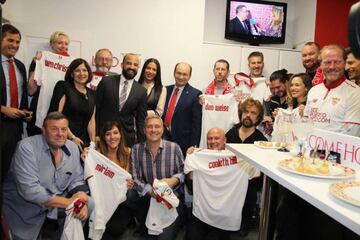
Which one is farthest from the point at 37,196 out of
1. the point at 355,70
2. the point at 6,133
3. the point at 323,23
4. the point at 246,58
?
the point at 323,23

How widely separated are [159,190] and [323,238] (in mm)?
1203

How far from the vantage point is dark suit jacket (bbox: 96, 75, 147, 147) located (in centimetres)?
291

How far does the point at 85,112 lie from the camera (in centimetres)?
281

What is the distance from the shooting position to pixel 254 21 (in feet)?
15.3

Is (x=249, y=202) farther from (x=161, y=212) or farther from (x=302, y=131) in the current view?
(x=302, y=131)

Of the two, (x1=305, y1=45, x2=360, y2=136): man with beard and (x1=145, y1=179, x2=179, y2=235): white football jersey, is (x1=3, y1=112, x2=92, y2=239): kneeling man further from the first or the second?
(x1=305, y1=45, x2=360, y2=136): man with beard

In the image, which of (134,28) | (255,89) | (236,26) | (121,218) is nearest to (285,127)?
(121,218)

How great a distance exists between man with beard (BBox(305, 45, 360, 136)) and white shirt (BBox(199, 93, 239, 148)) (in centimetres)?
150

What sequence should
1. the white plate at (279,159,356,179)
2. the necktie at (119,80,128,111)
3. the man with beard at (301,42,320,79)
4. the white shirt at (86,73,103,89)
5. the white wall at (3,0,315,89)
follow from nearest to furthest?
1. the white plate at (279,159,356,179)
2. the necktie at (119,80,128,111)
3. the man with beard at (301,42,320,79)
4. the white shirt at (86,73,103,89)
5. the white wall at (3,0,315,89)

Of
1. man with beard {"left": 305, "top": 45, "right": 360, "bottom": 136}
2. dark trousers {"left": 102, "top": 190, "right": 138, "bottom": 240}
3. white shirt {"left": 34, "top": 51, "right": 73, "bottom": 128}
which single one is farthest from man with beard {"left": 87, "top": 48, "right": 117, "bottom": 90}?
man with beard {"left": 305, "top": 45, "right": 360, "bottom": 136}

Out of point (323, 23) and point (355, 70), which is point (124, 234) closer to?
point (355, 70)

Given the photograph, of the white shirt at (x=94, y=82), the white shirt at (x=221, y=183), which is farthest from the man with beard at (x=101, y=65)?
the white shirt at (x=221, y=183)

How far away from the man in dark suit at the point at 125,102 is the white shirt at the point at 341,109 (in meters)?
1.65

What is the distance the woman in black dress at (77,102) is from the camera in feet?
9.05
